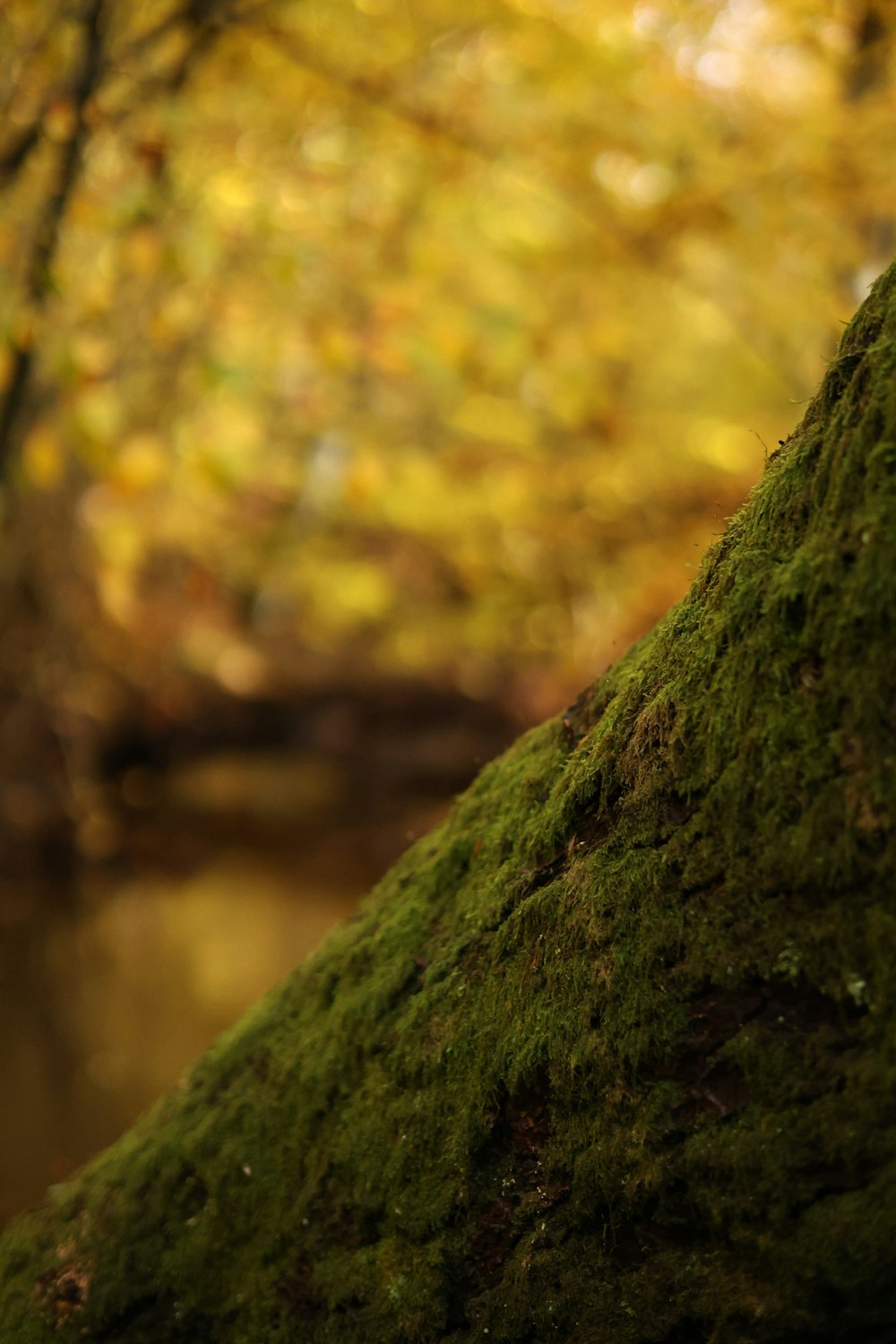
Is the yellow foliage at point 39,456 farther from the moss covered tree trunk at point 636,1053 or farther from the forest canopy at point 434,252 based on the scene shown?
the moss covered tree trunk at point 636,1053

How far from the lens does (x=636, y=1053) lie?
1.25 metres

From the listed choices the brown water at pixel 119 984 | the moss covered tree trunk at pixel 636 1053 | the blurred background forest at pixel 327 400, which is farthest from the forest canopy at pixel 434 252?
the moss covered tree trunk at pixel 636 1053

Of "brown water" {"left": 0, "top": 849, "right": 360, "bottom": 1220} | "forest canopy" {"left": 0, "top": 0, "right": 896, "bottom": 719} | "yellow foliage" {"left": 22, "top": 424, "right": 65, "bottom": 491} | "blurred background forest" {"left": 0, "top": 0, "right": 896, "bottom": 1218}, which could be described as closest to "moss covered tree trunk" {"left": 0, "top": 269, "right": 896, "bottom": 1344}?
"blurred background forest" {"left": 0, "top": 0, "right": 896, "bottom": 1218}

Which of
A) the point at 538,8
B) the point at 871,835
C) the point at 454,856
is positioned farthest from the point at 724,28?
the point at 871,835

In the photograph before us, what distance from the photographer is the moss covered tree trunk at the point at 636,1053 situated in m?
1.09

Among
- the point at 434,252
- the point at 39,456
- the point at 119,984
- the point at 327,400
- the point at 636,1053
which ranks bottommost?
the point at 636,1053

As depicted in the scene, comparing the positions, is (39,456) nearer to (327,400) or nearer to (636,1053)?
(636,1053)

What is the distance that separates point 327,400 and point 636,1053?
29.7 feet

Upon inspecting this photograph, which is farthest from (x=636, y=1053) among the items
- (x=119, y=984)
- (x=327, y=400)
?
(x=327, y=400)

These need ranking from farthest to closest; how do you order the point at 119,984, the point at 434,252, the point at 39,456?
the point at 119,984 < the point at 434,252 < the point at 39,456

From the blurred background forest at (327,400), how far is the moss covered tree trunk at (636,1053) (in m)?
0.56

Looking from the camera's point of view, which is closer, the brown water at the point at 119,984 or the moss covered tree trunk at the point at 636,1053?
the moss covered tree trunk at the point at 636,1053

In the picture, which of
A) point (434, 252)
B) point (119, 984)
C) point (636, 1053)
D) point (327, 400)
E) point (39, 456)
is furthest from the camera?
point (327, 400)

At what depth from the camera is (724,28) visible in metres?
5.95
